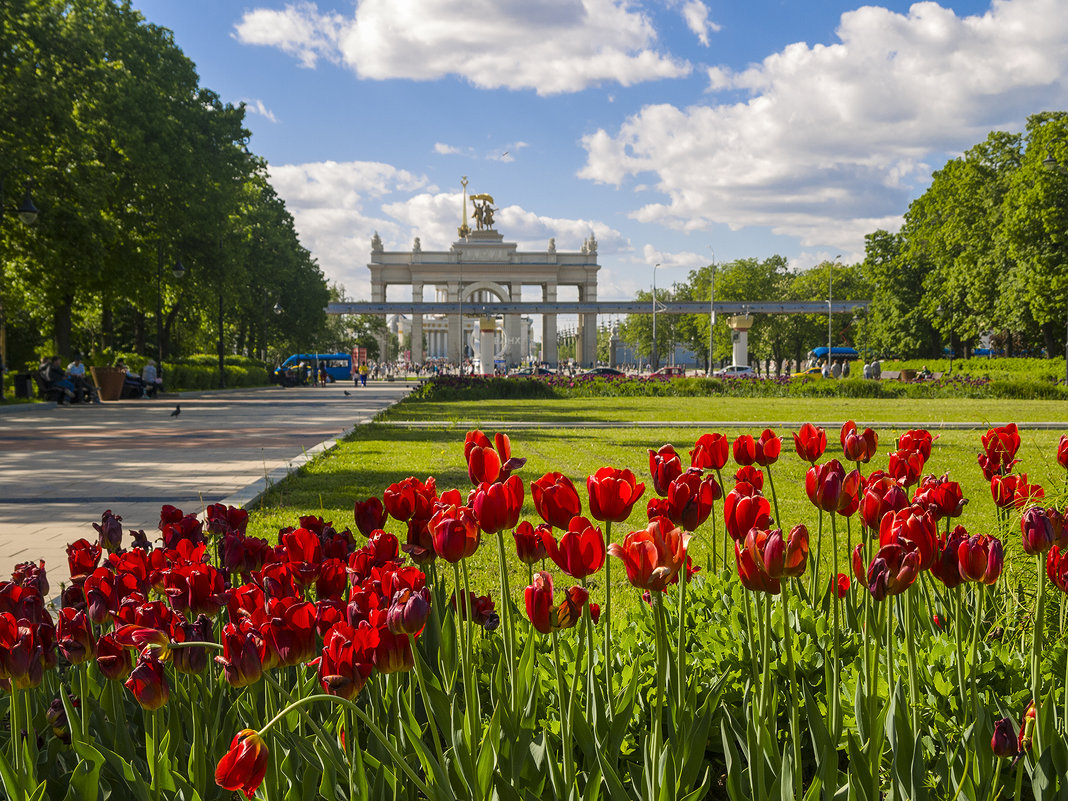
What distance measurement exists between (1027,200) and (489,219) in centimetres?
6728

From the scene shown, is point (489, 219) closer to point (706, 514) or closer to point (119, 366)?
point (119, 366)

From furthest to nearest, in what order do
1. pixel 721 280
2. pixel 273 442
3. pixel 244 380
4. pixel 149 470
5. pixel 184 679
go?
pixel 721 280
pixel 244 380
pixel 273 442
pixel 149 470
pixel 184 679

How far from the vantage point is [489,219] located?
99812 mm

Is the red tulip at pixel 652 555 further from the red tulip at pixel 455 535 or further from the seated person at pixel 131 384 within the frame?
the seated person at pixel 131 384

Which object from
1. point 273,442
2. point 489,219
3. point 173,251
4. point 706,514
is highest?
point 489,219

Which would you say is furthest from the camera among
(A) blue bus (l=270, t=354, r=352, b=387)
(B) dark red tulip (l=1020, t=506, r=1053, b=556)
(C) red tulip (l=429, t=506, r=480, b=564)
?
(A) blue bus (l=270, t=354, r=352, b=387)

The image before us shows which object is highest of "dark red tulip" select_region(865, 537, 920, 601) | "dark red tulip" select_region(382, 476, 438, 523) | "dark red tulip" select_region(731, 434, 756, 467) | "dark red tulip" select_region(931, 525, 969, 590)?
"dark red tulip" select_region(731, 434, 756, 467)

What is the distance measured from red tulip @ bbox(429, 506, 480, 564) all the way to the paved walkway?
3074 mm

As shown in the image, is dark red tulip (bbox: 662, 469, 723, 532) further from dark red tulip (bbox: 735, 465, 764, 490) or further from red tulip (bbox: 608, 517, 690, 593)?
dark red tulip (bbox: 735, 465, 764, 490)

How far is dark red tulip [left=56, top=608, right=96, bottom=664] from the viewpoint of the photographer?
6.69ft

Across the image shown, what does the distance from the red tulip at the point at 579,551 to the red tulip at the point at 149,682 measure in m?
0.80

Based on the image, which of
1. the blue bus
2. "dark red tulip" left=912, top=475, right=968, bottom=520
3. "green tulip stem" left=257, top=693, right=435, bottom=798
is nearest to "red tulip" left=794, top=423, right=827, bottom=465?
"dark red tulip" left=912, top=475, right=968, bottom=520

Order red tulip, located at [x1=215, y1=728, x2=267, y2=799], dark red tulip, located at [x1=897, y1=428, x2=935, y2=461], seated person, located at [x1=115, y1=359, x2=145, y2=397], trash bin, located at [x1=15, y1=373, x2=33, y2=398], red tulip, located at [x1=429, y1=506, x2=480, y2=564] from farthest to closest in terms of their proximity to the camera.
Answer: seated person, located at [x1=115, y1=359, x2=145, y2=397] < trash bin, located at [x1=15, y1=373, x2=33, y2=398] < dark red tulip, located at [x1=897, y1=428, x2=935, y2=461] < red tulip, located at [x1=429, y1=506, x2=480, y2=564] < red tulip, located at [x1=215, y1=728, x2=267, y2=799]

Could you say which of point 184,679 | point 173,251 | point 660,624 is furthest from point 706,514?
point 173,251
